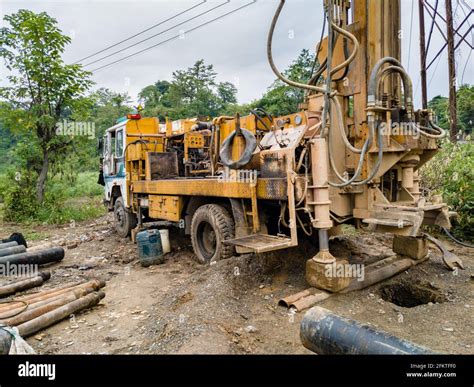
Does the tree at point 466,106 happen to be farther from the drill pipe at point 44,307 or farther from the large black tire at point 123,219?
the drill pipe at point 44,307

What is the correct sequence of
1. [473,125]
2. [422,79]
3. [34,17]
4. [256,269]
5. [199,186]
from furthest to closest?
[473,125], [34,17], [422,79], [199,186], [256,269]

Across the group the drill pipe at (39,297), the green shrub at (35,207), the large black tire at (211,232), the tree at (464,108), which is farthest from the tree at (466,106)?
the drill pipe at (39,297)

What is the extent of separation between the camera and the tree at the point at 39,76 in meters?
10.7

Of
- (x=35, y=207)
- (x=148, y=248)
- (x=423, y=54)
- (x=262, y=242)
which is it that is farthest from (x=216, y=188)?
(x=35, y=207)

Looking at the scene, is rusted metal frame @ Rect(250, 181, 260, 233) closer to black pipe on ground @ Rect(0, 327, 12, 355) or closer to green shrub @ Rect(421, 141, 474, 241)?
black pipe on ground @ Rect(0, 327, 12, 355)

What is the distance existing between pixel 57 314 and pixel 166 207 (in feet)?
9.81

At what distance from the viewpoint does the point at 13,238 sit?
715 cm

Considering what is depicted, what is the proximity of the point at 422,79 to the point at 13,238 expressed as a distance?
9.92 metres

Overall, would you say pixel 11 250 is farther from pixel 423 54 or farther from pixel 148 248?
pixel 423 54

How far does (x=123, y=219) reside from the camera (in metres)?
8.75

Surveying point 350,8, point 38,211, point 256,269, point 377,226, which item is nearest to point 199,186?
point 256,269

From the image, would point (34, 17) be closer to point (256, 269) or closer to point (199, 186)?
point (199, 186)

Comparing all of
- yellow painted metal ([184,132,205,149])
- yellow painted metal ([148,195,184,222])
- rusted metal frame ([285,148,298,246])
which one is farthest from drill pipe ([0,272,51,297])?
rusted metal frame ([285,148,298,246])

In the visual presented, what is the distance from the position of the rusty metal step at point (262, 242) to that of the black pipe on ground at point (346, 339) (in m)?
1.42
